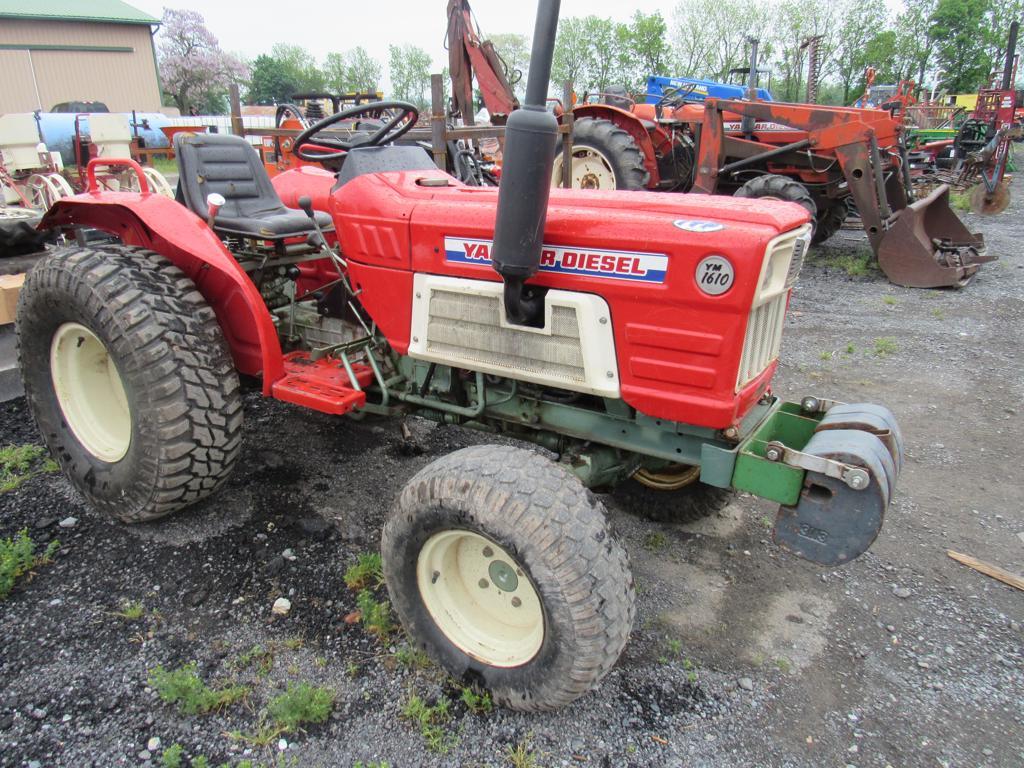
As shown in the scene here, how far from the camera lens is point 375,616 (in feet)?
7.43

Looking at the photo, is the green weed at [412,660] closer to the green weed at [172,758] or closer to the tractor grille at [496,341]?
the green weed at [172,758]

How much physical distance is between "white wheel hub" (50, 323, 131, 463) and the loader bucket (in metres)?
6.52

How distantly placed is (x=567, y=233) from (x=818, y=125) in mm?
5892

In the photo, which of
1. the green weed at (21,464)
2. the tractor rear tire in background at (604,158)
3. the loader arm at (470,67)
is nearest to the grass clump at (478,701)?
the green weed at (21,464)

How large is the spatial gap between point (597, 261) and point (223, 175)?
1836 mm

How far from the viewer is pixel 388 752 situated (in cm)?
186

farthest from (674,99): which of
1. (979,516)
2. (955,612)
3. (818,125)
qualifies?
(955,612)

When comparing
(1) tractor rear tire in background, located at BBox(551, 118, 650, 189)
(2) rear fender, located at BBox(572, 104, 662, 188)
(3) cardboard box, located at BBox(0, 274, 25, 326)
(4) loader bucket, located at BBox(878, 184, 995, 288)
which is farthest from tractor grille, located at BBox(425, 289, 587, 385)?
(2) rear fender, located at BBox(572, 104, 662, 188)

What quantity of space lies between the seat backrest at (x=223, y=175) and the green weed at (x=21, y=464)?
55.8 inches

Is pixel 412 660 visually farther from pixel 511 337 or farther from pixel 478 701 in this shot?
pixel 511 337

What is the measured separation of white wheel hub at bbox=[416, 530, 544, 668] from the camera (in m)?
1.96

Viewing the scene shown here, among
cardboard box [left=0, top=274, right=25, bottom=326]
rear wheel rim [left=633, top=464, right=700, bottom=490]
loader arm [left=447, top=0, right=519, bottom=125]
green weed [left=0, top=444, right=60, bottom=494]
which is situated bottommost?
green weed [left=0, top=444, right=60, bottom=494]

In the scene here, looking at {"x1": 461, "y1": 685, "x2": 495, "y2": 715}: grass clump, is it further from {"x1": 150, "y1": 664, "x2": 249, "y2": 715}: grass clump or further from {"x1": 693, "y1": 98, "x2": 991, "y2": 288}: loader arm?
{"x1": 693, "y1": 98, "x2": 991, "y2": 288}: loader arm

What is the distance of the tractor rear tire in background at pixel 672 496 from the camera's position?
2775mm
